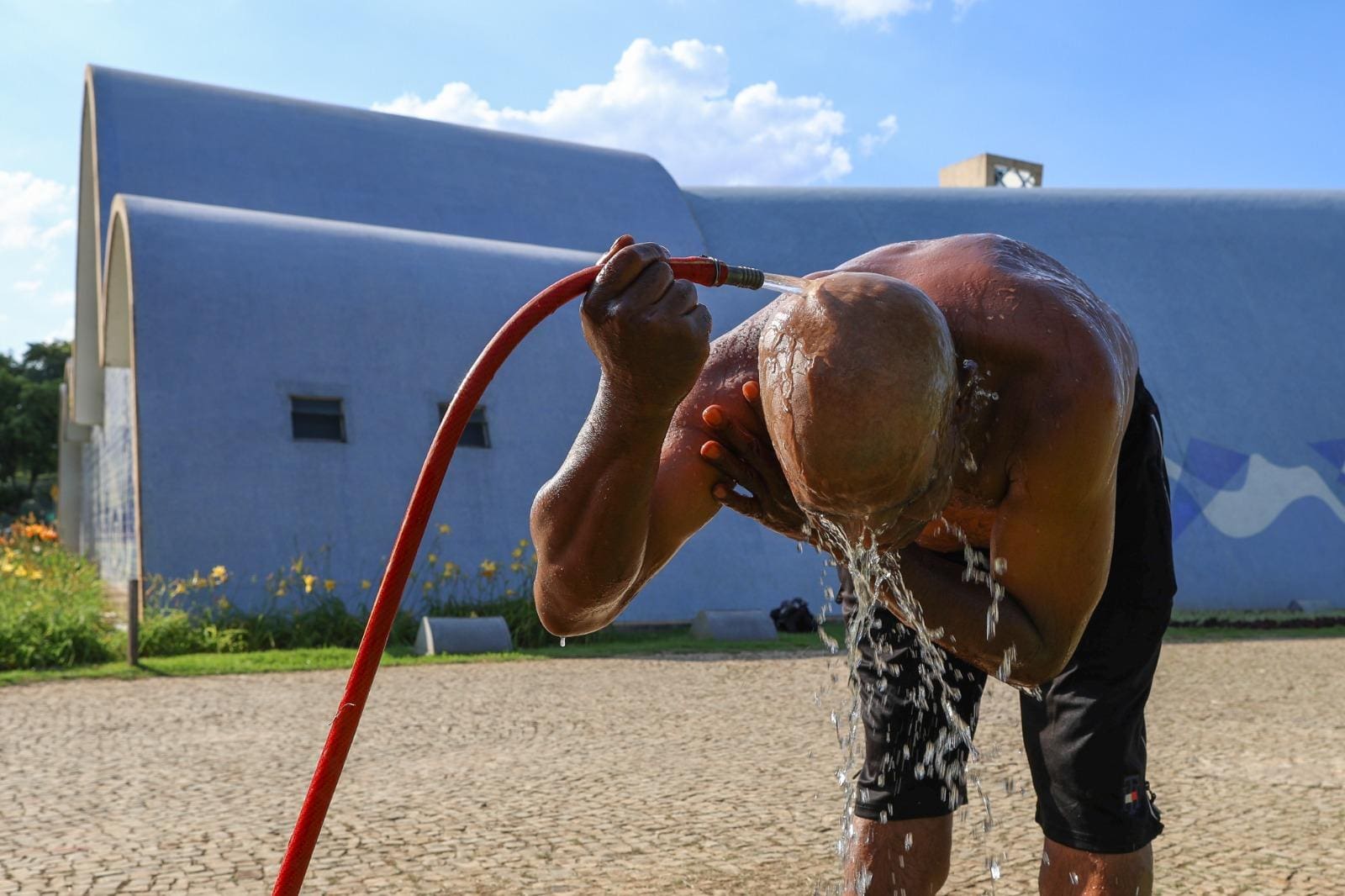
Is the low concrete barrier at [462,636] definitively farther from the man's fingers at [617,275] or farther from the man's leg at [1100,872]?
the man's fingers at [617,275]

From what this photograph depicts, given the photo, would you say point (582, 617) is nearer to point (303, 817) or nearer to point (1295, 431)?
point (303, 817)

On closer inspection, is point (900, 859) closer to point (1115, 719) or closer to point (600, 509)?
point (1115, 719)

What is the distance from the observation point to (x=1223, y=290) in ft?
52.1

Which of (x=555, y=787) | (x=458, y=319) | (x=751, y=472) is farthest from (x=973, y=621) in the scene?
(x=458, y=319)

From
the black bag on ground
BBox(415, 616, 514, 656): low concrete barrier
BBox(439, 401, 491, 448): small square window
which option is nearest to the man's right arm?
BBox(415, 616, 514, 656): low concrete barrier

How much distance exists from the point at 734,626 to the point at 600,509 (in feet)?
28.0

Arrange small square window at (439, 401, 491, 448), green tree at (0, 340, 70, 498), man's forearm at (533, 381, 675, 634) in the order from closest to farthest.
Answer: man's forearm at (533, 381, 675, 634), small square window at (439, 401, 491, 448), green tree at (0, 340, 70, 498)

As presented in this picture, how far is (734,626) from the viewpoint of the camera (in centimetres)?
1052

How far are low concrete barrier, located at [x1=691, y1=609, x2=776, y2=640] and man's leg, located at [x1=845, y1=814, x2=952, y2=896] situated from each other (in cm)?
758

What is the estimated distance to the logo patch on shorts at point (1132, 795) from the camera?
2449mm

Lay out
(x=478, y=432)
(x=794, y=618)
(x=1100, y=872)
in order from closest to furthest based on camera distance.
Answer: (x=1100, y=872)
(x=794, y=618)
(x=478, y=432)

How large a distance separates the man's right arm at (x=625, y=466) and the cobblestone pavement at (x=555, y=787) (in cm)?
173

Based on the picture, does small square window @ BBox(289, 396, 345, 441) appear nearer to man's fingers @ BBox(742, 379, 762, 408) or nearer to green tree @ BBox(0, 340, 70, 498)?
man's fingers @ BBox(742, 379, 762, 408)

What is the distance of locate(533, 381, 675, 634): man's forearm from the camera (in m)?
2.07
